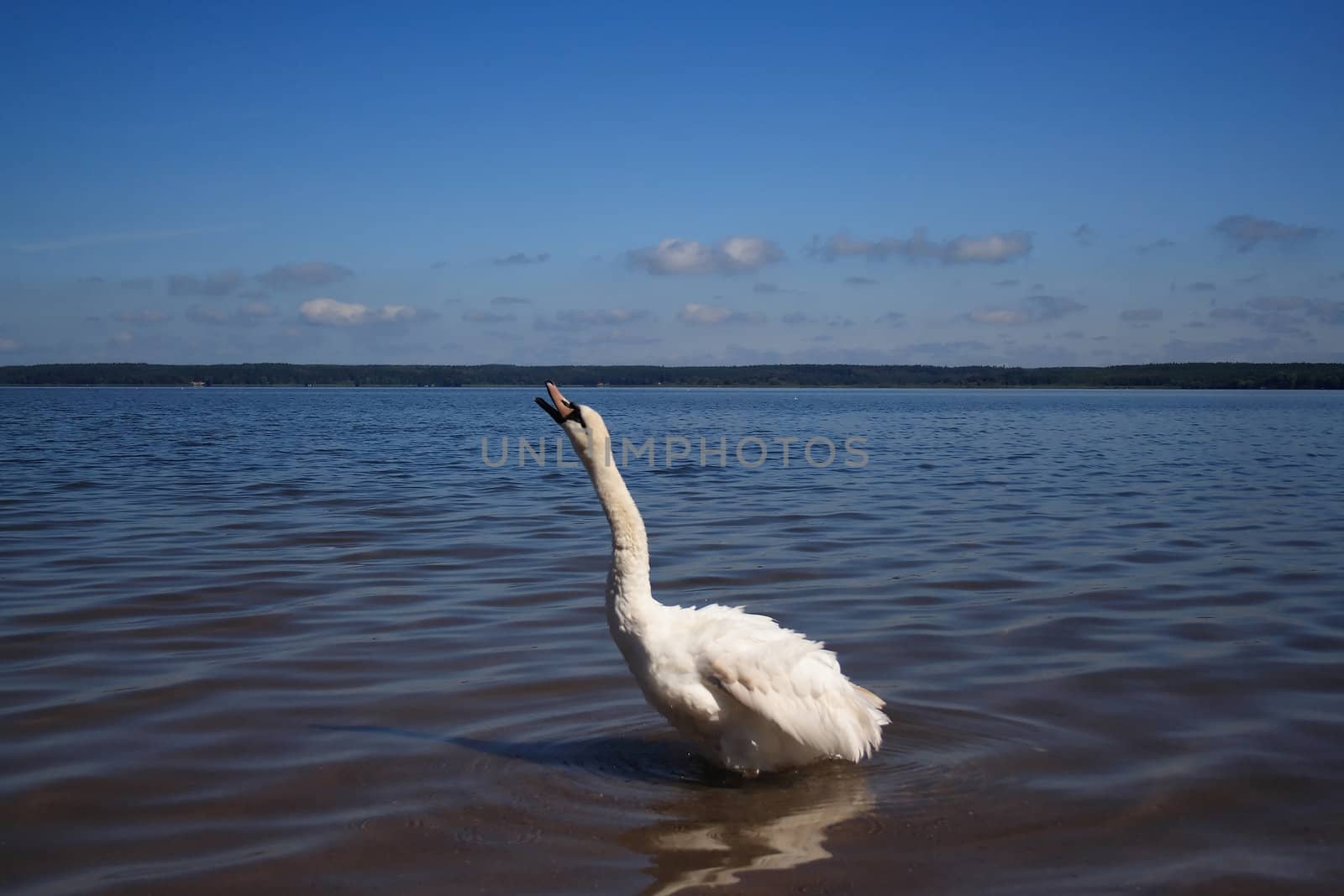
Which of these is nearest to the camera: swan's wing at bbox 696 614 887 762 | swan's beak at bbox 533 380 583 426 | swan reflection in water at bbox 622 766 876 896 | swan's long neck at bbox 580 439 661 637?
swan reflection in water at bbox 622 766 876 896

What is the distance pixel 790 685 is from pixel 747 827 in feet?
2.95

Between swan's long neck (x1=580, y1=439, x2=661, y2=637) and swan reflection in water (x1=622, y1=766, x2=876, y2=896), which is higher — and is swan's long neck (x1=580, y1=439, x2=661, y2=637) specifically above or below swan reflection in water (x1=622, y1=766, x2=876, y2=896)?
above

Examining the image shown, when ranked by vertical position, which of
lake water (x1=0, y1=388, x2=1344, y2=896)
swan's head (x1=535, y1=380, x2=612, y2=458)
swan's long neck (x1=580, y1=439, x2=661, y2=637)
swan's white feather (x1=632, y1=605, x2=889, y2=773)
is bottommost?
lake water (x1=0, y1=388, x2=1344, y2=896)

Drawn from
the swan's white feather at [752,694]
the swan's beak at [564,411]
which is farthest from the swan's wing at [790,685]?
the swan's beak at [564,411]

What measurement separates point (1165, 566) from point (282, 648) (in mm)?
10011


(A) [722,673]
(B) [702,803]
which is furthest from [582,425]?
(B) [702,803]

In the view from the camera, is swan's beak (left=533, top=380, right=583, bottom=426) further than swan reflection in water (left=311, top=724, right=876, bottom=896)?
Yes

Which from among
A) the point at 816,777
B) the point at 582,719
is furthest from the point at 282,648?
the point at 816,777

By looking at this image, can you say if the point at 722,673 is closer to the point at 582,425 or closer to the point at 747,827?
the point at 747,827

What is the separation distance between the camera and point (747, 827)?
18.7 feet

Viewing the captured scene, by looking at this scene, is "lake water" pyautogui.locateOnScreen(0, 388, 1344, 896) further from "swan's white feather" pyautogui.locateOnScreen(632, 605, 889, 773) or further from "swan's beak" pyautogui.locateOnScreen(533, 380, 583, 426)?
"swan's beak" pyautogui.locateOnScreen(533, 380, 583, 426)

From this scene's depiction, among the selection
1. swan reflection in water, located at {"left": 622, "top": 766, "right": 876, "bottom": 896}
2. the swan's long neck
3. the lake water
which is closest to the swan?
the swan's long neck

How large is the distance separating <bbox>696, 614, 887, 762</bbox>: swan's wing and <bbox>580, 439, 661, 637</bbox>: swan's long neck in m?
0.43

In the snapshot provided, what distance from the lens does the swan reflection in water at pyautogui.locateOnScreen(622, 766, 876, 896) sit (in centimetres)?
515
